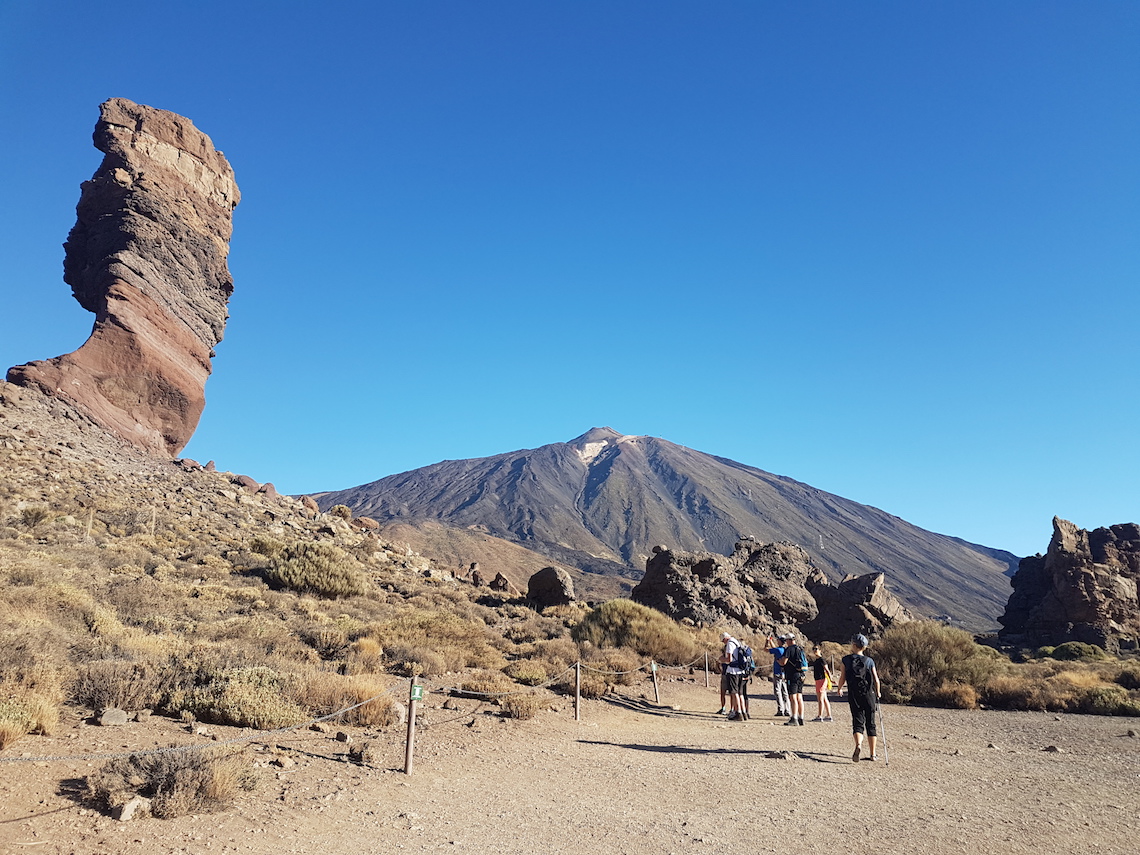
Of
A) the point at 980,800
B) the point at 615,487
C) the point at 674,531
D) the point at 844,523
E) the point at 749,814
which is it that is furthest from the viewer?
the point at 615,487

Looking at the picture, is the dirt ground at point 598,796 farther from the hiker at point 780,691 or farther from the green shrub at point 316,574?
the green shrub at point 316,574

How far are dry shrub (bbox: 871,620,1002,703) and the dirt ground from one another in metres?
4.62

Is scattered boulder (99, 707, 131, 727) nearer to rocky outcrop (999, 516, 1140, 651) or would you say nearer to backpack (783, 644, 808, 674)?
backpack (783, 644, 808, 674)

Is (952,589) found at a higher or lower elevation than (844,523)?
lower

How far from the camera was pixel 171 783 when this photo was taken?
505 cm

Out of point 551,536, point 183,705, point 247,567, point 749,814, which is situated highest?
point 551,536

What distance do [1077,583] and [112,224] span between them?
1991 inches

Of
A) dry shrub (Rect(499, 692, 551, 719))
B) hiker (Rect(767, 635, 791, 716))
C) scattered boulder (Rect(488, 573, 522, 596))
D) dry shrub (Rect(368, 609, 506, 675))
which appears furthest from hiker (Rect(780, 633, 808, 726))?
scattered boulder (Rect(488, 573, 522, 596))

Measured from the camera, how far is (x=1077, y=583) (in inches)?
1246

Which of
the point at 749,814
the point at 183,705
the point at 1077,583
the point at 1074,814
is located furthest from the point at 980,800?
the point at 1077,583

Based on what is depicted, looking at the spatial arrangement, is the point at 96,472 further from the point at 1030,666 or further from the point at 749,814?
the point at 1030,666

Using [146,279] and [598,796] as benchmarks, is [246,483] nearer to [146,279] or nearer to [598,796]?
[146,279]

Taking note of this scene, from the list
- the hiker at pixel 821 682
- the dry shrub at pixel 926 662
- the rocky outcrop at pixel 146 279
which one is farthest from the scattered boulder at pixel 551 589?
the rocky outcrop at pixel 146 279

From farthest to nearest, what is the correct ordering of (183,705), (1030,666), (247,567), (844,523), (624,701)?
(844,523) < (1030,666) < (247,567) < (624,701) < (183,705)
